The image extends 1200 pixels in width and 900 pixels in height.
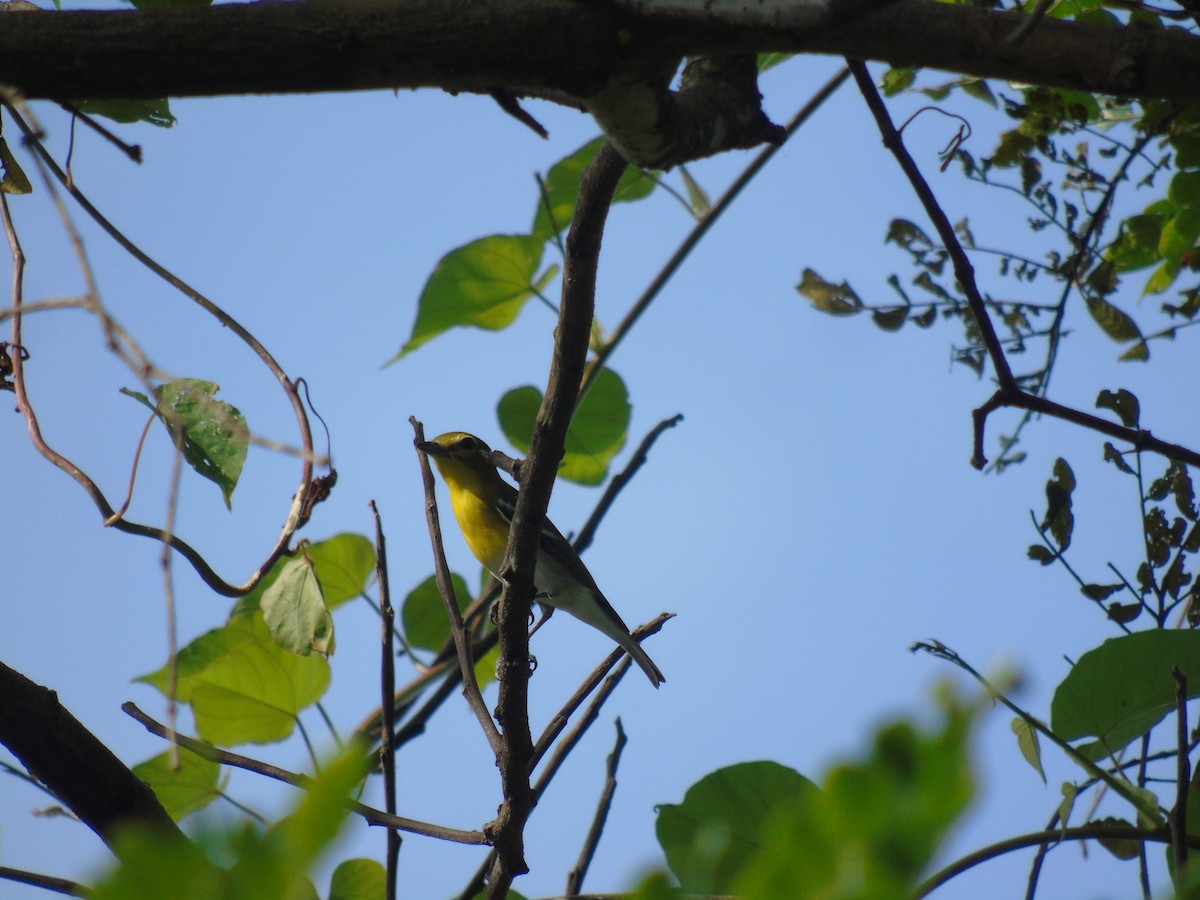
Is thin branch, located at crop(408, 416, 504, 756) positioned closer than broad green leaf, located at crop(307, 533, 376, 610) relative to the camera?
Yes

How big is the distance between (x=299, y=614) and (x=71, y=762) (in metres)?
0.77

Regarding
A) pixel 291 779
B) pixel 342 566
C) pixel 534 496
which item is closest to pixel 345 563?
pixel 342 566

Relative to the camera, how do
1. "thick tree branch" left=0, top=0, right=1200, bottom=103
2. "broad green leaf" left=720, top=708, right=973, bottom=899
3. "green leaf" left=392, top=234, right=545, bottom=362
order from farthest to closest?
"green leaf" left=392, top=234, right=545, bottom=362, "thick tree branch" left=0, top=0, right=1200, bottom=103, "broad green leaf" left=720, top=708, right=973, bottom=899

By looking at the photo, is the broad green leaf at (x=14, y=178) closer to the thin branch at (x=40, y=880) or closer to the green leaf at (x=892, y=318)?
the thin branch at (x=40, y=880)

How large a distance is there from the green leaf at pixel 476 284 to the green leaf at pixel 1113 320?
5.85 ft

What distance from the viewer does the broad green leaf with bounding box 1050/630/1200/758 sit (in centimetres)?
203

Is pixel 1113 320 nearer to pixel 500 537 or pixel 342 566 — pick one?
pixel 342 566

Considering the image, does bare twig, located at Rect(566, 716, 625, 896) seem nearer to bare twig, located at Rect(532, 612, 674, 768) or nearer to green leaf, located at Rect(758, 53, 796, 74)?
bare twig, located at Rect(532, 612, 674, 768)

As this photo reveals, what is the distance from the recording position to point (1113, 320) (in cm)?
323

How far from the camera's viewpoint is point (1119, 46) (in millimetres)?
1437

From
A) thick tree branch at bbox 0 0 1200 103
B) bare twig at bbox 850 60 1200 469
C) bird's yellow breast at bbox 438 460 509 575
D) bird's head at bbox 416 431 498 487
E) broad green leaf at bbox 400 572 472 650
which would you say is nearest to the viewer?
thick tree branch at bbox 0 0 1200 103

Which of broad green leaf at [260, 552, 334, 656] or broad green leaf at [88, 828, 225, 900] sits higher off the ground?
broad green leaf at [260, 552, 334, 656]

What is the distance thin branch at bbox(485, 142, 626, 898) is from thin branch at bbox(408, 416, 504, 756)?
8 cm

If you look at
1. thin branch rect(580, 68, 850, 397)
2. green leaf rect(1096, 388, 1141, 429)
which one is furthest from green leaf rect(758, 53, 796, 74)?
green leaf rect(1096, 388, 1141, 429)
